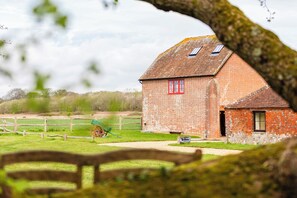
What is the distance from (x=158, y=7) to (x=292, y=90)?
2.35 meters

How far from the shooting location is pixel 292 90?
691cm

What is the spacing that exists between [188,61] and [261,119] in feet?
33.4

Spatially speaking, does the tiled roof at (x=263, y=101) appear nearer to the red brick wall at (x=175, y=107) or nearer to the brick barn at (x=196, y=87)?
the brick barn at (x=196, y=87)

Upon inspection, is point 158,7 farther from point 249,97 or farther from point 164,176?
point 249,97

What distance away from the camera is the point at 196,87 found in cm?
3853

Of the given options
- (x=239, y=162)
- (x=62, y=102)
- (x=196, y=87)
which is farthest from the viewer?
(x=196, y=87)

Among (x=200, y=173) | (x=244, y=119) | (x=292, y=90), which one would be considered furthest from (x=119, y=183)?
(x=244, y=119)

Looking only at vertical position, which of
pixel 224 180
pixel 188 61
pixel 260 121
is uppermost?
pixel 188 61

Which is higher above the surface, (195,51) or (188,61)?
(195,51)

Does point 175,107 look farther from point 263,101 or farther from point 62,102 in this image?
point 62,102

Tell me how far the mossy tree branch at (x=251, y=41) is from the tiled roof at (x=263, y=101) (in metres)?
23.7

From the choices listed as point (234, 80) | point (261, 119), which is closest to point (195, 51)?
point (234, 80)

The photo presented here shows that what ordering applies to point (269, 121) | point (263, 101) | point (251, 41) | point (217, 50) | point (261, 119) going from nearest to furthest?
1. point (251, 41)
2. point (269, 121)
3. point (263, 101)
4. point (261, 119)
5. point (217, 50)

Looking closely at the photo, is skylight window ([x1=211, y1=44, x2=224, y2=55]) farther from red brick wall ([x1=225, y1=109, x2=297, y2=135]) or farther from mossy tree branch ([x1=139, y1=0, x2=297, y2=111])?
mossy tree branch ([x1=139, y1=0, x2=297, y2=111])
